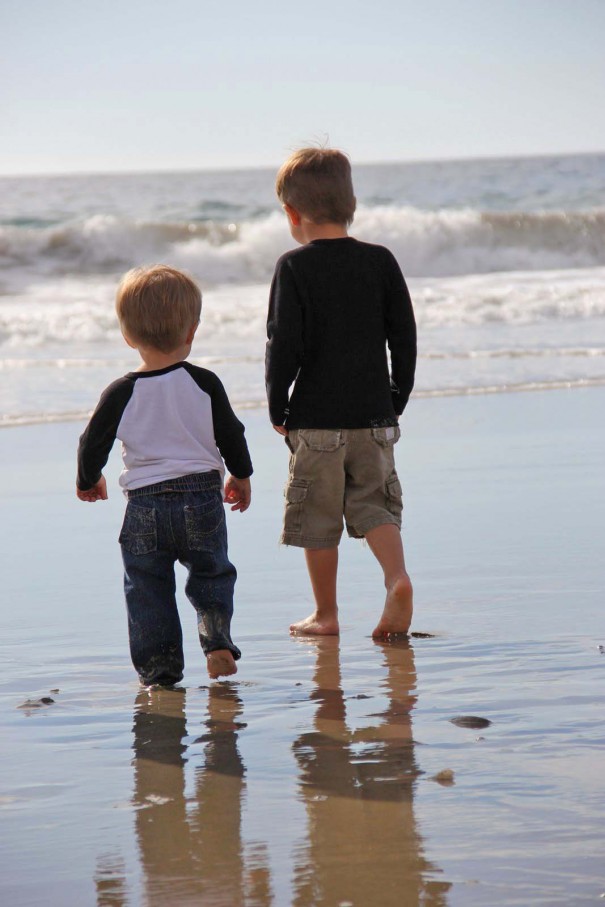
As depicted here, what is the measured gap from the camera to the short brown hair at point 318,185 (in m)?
3.38

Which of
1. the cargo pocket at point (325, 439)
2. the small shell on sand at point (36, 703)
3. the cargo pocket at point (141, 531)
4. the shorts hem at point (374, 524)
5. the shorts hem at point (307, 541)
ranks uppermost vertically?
the cargo pocket at point (325, 439)

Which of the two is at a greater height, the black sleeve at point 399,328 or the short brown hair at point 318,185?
the short brown hair at point 318,185

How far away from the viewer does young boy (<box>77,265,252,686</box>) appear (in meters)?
2.88

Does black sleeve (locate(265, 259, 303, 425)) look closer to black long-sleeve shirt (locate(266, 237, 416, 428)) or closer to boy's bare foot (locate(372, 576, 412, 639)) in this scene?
black long-sleeve shirt (locate(266, 237, 416, 428))

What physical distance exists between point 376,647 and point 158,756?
0.93 meters

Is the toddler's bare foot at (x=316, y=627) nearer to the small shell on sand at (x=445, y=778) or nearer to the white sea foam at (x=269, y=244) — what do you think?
the small shell on sand at (x=445, y=778)

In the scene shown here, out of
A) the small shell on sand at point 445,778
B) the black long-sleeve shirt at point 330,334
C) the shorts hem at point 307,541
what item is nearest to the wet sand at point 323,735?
the small shell on sand at point 445,778

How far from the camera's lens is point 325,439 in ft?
11.1

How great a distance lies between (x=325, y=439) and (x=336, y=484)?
14 cm

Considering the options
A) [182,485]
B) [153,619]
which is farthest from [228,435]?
[153,619]

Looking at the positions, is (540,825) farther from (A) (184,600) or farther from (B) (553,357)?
(B) (553,357)

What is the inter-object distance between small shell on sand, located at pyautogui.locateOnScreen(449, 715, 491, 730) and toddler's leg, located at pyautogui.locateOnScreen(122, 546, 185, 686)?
714mm

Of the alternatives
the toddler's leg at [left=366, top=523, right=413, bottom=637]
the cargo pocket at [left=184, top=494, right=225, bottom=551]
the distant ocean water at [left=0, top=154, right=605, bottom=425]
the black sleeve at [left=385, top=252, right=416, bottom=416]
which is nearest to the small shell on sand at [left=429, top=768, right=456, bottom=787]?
the cargo pocket at [left=184, top=494, right=225, bottom=551]

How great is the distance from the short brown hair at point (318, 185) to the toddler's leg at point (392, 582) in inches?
34.1
